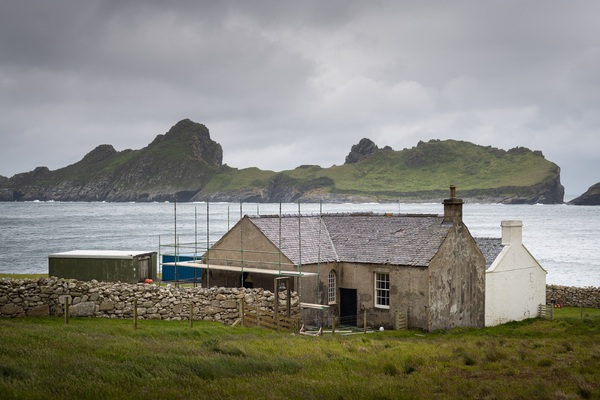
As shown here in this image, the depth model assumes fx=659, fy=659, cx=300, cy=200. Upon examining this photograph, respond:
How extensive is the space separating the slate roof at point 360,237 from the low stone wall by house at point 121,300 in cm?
531

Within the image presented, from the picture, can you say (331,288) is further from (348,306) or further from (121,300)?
(121,300)

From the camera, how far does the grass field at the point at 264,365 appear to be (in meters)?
14.7

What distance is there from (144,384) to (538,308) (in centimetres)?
3545

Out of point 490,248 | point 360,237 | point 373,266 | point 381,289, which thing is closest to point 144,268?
point 360,237

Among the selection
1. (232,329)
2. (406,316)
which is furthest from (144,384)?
(406,316)

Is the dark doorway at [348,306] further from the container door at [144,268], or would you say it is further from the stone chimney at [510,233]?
the container door at [144,268]

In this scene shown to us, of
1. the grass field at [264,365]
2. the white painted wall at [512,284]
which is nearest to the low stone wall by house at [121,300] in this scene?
the grass field at [264,365]

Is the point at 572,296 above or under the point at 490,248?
under

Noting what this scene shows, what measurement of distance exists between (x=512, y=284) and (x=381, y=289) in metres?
10.9

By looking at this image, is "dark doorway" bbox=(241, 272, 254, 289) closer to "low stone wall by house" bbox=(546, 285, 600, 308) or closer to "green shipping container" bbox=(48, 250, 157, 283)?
"green shipping container" bbox=(48, 250, 157, 283)

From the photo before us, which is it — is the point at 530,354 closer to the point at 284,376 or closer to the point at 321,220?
the point at 284,376

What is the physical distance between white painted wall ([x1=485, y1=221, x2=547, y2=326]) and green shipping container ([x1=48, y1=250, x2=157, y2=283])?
68.8 ft

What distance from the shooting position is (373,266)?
35.9 m

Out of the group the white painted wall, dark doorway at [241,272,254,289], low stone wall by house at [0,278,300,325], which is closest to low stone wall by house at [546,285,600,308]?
the white painted wall
